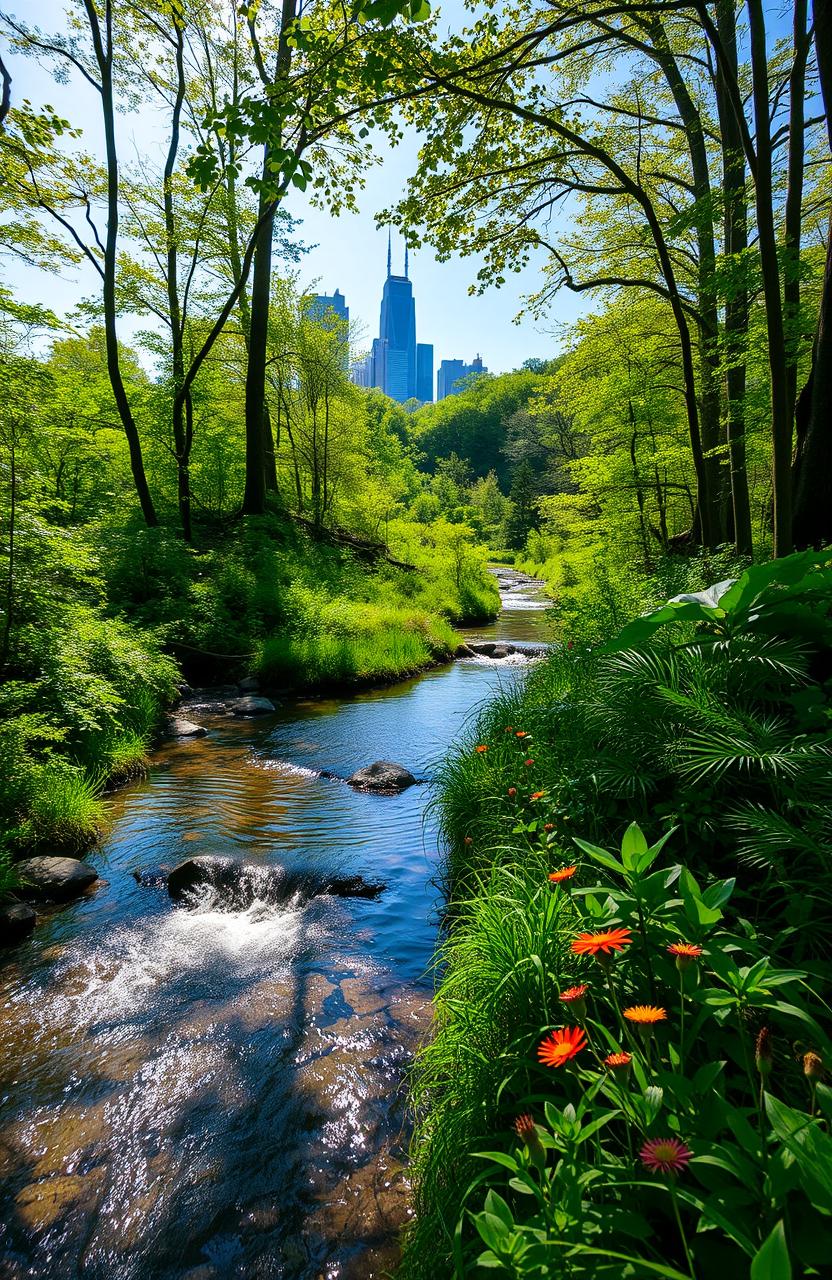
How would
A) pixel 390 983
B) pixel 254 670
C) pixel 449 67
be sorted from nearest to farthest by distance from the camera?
pixel 390 983
pixel 449 67
pixel 254 670

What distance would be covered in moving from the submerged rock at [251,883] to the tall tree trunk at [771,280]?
3.89m

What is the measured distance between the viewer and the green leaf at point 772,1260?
2.31 feet

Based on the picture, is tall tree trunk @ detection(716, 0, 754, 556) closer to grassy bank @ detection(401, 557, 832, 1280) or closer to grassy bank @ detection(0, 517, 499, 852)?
grassy bank @ detection(401, 557, 832, 1280)

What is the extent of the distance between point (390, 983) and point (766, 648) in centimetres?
276

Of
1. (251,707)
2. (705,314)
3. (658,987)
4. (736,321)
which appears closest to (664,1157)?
(658,987)

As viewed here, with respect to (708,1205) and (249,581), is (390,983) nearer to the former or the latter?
(708,1205)

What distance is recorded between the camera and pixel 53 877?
4.15m

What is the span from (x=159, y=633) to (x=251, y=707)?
1970 mm

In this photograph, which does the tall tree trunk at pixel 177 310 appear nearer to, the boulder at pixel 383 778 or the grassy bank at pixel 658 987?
the boulder at pixel 383 778

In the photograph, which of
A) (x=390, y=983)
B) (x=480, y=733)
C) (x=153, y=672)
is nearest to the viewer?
(x=390, y=983)

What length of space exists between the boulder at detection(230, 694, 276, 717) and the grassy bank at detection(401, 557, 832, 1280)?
19.6 ft

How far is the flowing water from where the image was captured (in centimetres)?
202

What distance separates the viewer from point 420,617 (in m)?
14.4

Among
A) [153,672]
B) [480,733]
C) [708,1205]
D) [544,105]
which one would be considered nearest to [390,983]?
[480,733]
